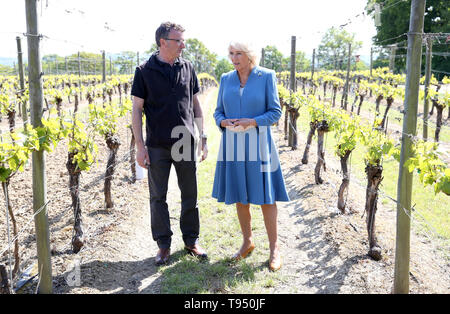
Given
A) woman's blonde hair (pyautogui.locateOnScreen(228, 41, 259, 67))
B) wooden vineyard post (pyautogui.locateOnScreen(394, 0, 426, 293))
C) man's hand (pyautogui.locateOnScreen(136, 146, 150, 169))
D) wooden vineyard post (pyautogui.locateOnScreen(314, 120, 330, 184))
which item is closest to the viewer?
wooden vineyard post (pyautogui.locateOnScreen(394, 0, 426, 293))

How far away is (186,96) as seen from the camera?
326 cm

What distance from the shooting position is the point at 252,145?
122 inches

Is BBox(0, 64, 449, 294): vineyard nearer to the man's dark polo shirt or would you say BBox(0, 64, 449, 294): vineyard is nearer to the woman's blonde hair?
the man's dark polo shirt

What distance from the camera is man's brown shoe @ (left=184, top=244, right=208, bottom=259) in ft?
11.4

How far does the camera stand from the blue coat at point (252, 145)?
3041 mm

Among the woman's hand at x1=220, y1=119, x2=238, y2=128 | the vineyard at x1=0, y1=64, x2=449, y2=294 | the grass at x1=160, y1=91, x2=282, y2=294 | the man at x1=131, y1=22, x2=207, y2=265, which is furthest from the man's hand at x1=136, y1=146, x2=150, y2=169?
the grass at x1=160, y1=91, x2=282, y2=294

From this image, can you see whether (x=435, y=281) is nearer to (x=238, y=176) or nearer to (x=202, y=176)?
(x=238, y=176)

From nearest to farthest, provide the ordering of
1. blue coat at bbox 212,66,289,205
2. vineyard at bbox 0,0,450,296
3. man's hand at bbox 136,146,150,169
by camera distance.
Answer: vineyard at bbox 0,0,450,296 < blue coat at bbox 212,66,289,205 < man's hand at bbox 136,146,150,169

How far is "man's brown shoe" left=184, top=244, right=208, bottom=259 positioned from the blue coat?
2.18 feet

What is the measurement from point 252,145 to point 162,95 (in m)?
0.85

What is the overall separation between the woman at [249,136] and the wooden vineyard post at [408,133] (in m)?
0.93

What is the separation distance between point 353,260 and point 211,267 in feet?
4.20

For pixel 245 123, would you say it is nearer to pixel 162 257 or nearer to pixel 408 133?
pixel 408 133
